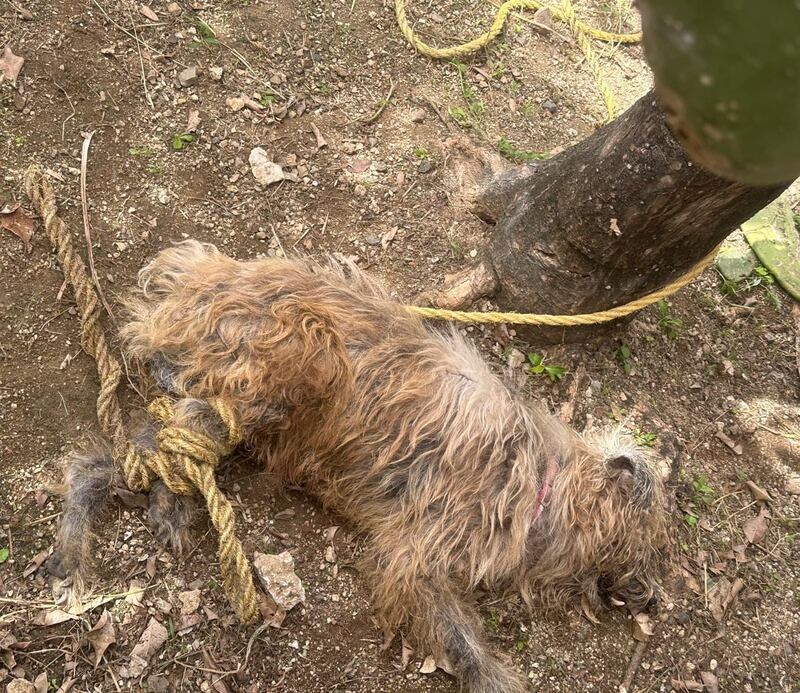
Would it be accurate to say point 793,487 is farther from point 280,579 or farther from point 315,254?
point 315,254

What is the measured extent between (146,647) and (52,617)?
0.38 metres

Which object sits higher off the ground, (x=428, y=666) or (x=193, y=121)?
(x=193, y=121)

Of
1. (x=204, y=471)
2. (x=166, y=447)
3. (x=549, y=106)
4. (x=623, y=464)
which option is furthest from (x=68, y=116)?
(x=623, y=464)

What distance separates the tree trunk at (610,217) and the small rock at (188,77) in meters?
1.73

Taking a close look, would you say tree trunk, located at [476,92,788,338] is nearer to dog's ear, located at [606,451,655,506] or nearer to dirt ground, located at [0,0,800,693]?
dirt ground, located at [0,0,800,693]

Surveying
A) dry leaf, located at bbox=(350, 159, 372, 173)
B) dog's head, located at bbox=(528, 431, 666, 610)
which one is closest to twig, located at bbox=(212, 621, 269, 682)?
dog's head, located at bbox=(528, 431, 666, 610)

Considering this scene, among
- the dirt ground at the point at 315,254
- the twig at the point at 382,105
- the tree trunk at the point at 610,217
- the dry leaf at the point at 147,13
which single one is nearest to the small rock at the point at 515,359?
the dirt ground at the point at 315,254

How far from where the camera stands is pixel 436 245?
385 cm

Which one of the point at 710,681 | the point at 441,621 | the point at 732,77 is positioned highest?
the point at 732,77

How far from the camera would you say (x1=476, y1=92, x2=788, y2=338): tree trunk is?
2.69 metres

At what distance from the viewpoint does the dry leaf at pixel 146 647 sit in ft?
8.99

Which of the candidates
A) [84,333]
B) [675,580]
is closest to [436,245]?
[84,333]

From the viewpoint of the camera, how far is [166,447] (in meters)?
2.67

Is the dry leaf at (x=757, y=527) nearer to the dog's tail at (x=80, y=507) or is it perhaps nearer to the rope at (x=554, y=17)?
the rope at (x=554, y=17)
